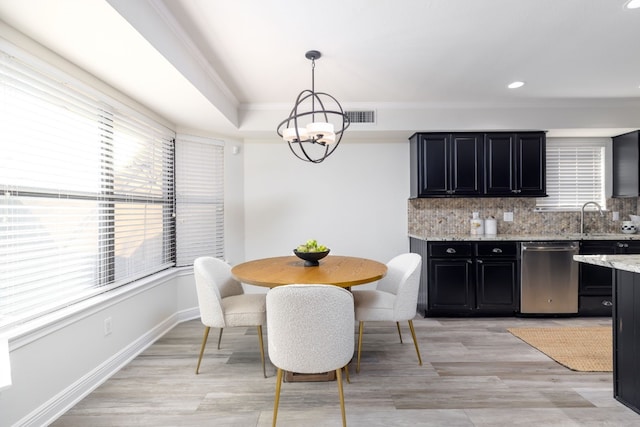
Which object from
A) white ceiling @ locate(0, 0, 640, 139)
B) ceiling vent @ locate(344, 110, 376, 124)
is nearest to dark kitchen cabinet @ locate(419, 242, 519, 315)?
white ceiling @ locate(0, 0, 640, 139)

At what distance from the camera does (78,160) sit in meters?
2.30

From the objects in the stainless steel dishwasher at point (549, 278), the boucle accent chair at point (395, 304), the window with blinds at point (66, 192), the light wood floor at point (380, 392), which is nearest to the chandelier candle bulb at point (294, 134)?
the boucle accent chair at point (395, 304)

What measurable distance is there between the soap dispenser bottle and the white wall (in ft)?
2.77

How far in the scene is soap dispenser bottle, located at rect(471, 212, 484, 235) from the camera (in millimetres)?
4098

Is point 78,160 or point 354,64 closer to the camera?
point 78,160

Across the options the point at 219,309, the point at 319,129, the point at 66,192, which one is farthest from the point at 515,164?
the point at 66,192

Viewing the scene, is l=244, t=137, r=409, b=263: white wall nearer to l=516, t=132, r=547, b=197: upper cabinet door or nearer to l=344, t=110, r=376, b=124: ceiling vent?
l=344, t=110, r=376, b=124: ceiling vent

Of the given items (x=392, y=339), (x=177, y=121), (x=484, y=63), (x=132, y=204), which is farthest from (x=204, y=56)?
(x=392, y=339)

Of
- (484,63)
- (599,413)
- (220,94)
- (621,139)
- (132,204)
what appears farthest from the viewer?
(621,139)

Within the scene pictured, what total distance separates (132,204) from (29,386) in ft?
5.16

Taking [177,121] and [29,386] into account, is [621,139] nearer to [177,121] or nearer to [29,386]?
[177,121]

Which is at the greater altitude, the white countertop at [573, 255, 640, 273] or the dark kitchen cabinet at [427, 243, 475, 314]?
the white countertop at [573, 255, 640, 273]

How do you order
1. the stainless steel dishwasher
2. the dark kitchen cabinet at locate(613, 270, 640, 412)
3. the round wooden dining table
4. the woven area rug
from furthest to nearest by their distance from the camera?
the stainless steel dishwasher
the woven area rug
the round wooden dining table
the dark kitchen cabinet at locate(613, 270, 640, 412)

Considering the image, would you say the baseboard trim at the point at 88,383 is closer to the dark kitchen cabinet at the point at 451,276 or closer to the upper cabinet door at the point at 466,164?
the dark kitchen cabinet at the point at 451,276
